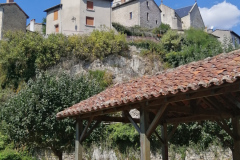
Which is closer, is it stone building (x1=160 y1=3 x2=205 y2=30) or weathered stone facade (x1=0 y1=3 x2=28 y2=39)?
weathered stone facade (x1=0 y1=3 x2=28 y2=39)

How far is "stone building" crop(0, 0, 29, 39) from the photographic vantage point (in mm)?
28703

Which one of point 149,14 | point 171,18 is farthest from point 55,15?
point 171,18

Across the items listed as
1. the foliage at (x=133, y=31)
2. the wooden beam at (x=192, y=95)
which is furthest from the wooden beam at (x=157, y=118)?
the foliage at (x=133, y=31)

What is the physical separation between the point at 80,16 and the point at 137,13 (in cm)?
762

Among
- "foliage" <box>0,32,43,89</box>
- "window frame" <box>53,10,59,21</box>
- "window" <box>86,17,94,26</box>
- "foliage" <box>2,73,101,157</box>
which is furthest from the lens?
"window frame" <box>53,10,59,21</box>

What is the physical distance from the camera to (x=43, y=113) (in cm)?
1217

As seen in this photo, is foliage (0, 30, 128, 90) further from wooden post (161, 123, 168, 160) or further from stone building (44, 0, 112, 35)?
wooden post (161, 123, 168, 160)

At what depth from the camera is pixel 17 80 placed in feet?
76.6

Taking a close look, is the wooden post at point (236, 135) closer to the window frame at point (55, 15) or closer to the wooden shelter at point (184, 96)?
the wooden shelter at point (184, 96)

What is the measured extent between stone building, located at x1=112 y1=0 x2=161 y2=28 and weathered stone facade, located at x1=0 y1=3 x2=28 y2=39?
1157 cm

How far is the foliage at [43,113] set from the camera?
12.1 m

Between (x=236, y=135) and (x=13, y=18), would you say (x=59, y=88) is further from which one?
(x=13, y=18)

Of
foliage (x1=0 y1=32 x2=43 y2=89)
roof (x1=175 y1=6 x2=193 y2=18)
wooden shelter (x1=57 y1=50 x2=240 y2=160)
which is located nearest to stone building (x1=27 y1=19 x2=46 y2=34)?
foliage (x1=0 y1=32 x2=43 y2=89)

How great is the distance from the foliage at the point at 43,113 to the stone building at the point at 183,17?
28754mm
